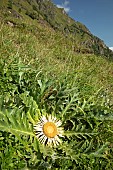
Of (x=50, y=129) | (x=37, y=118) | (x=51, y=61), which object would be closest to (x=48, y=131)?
(x=50, y=129)

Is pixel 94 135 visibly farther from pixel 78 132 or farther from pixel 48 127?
pixel 48 127

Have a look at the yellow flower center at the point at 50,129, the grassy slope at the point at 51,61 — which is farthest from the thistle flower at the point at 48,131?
the grassy slope at the point at 51,61

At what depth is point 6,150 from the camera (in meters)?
2.16

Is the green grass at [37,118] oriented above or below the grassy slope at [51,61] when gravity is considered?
below

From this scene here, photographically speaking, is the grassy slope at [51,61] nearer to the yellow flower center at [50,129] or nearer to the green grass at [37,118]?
the green grass at [37,118]

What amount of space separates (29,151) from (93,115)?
96 centimetres

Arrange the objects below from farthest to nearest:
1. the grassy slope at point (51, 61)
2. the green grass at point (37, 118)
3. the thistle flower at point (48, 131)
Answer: the grassy slope at point (51, 61)
the thistle flower at point (48, 131)
the green grass at point (37, 118)

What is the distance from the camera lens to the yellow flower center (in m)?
2.67

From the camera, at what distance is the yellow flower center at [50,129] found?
267 cm

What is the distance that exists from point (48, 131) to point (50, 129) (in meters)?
0.04

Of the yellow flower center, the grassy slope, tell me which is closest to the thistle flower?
the yellow flower center

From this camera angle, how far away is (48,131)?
2691 millimetres

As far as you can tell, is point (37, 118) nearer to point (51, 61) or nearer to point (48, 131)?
point (48, 131)

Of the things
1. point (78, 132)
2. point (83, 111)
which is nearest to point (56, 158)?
point (78, 132)
